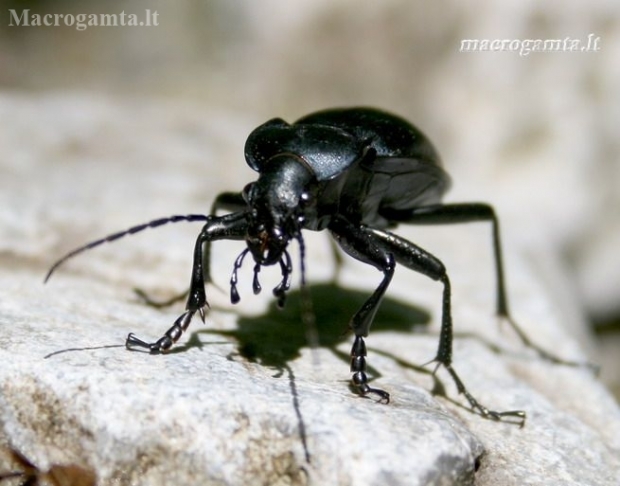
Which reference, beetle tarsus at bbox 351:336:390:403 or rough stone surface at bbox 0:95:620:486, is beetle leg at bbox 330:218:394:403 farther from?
rough stone surface at bbox 0:95:620:486

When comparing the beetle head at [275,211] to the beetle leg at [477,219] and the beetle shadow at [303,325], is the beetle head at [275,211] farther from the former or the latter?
the beetle leg at [477,219]

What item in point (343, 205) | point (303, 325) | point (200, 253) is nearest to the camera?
point (200, 253)

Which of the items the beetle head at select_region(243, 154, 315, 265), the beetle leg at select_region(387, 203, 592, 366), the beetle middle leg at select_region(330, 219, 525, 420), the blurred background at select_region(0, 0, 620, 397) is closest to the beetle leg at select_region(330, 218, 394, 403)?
the beetle middle leg at select_region(330, 219, 525, 420)

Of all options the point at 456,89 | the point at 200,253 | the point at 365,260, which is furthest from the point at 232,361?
the point at 456,89

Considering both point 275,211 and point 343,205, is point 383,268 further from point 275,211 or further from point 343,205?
point 275,211

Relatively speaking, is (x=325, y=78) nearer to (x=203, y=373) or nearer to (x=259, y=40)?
(x=259, y=40)

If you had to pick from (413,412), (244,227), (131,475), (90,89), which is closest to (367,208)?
(244,227)
